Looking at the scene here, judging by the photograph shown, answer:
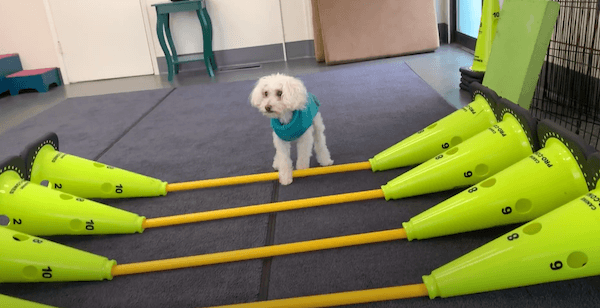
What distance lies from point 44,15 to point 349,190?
5.57 m

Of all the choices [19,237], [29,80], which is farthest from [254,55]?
[19,237]

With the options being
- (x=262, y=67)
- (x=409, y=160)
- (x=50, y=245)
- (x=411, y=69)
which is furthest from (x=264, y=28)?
(x=50, y=245)

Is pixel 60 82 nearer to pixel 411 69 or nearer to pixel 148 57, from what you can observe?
pixel 148 57

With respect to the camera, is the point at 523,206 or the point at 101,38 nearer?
the point at 523,206

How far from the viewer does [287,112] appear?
2287 millimetres

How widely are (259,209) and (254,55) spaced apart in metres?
4.39

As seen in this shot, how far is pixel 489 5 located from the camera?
11.1ft

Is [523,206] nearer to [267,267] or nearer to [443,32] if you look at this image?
[267,267]

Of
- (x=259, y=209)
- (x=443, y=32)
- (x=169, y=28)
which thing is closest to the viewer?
(x=259, y=209)

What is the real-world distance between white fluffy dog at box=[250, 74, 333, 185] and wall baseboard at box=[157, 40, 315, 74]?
385cm

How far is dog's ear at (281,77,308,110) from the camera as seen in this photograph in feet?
7.16

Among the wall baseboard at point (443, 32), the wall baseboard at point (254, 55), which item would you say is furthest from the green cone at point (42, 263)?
the wall baseboard at point (443, 32)

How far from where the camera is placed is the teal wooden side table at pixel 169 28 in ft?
17.7

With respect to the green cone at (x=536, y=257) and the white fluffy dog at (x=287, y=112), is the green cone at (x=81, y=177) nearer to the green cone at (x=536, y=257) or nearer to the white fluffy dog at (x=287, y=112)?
the white fluffy dog at (x=287, y=112)
